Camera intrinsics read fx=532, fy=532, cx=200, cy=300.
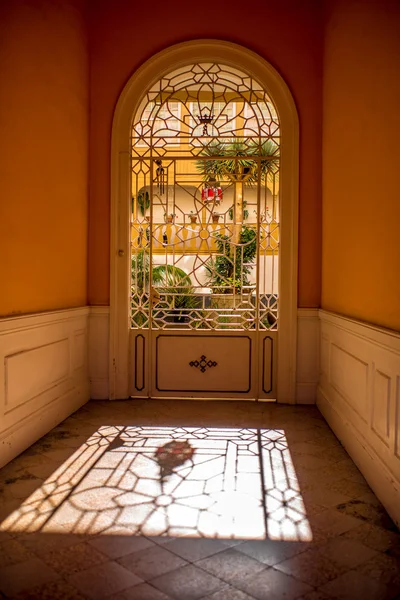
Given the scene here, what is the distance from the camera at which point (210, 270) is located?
4863 millimetres

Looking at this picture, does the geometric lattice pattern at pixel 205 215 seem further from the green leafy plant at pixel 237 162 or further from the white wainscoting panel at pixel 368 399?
the white wainscoting panel at pixel 368 399

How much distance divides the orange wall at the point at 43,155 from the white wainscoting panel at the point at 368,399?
7.03 ft

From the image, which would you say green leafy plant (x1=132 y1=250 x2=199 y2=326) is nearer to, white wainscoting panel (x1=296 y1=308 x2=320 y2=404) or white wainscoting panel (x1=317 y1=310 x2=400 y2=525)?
white wainscoting panel (x1=296 y1=308 x2=320 y2=404)

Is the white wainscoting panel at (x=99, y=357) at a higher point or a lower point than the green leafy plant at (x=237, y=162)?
lower

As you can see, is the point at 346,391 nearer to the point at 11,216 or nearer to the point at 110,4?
the point at 11,216

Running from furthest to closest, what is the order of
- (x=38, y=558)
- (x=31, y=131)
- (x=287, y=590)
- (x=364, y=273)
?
(x=31, y=131) < (x=364, y=273) < (x=38, y=558) < (x=287, y=590)

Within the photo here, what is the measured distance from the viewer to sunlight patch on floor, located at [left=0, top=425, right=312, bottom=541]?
2.38 m

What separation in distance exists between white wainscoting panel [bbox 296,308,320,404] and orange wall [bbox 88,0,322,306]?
145 mm

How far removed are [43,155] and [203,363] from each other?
2.30 metres

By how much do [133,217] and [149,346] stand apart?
3.97 ft

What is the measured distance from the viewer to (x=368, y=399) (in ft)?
9.99

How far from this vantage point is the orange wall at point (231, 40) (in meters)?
4.77

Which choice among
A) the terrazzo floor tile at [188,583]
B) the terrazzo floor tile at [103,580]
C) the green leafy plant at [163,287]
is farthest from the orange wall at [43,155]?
the terrazzo floor tile at [188,583]

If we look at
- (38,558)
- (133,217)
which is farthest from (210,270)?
(38,558)
